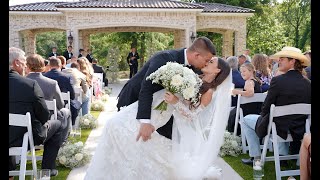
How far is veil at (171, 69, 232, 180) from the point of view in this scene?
168 inches

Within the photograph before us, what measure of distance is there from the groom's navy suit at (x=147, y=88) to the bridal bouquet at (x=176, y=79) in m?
0.14

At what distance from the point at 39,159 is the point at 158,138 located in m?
2.19

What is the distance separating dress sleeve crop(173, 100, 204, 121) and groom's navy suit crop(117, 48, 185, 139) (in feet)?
0.56

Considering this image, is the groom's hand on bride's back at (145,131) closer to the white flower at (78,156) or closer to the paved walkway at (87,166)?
the paved walkway at (87,166)

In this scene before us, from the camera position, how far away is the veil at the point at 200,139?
4.27 meters

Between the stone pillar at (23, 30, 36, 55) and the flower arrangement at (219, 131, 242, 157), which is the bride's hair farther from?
the stone pillar at (23, 30, 36, 55)

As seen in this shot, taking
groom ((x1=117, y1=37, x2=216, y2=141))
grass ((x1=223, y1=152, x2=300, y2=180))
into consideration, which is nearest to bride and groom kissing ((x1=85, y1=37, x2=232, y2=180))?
groom ((x1=117, y1=37, x2=216, y2=141))

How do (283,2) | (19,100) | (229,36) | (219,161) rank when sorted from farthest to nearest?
(283,2) → (229,36) → (219,161) → (19,100)

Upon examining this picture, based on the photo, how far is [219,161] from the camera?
19.4 feet

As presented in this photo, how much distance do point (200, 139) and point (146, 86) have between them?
100 centimetres

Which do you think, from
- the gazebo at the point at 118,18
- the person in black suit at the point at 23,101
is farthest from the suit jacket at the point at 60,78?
the gazebo at the point at 118,18

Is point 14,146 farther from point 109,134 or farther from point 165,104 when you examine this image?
point 165,104

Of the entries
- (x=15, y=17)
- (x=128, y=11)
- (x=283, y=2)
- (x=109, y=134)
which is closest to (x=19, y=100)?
(x=109, y=134)

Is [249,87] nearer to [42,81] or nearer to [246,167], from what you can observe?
[246,167]
